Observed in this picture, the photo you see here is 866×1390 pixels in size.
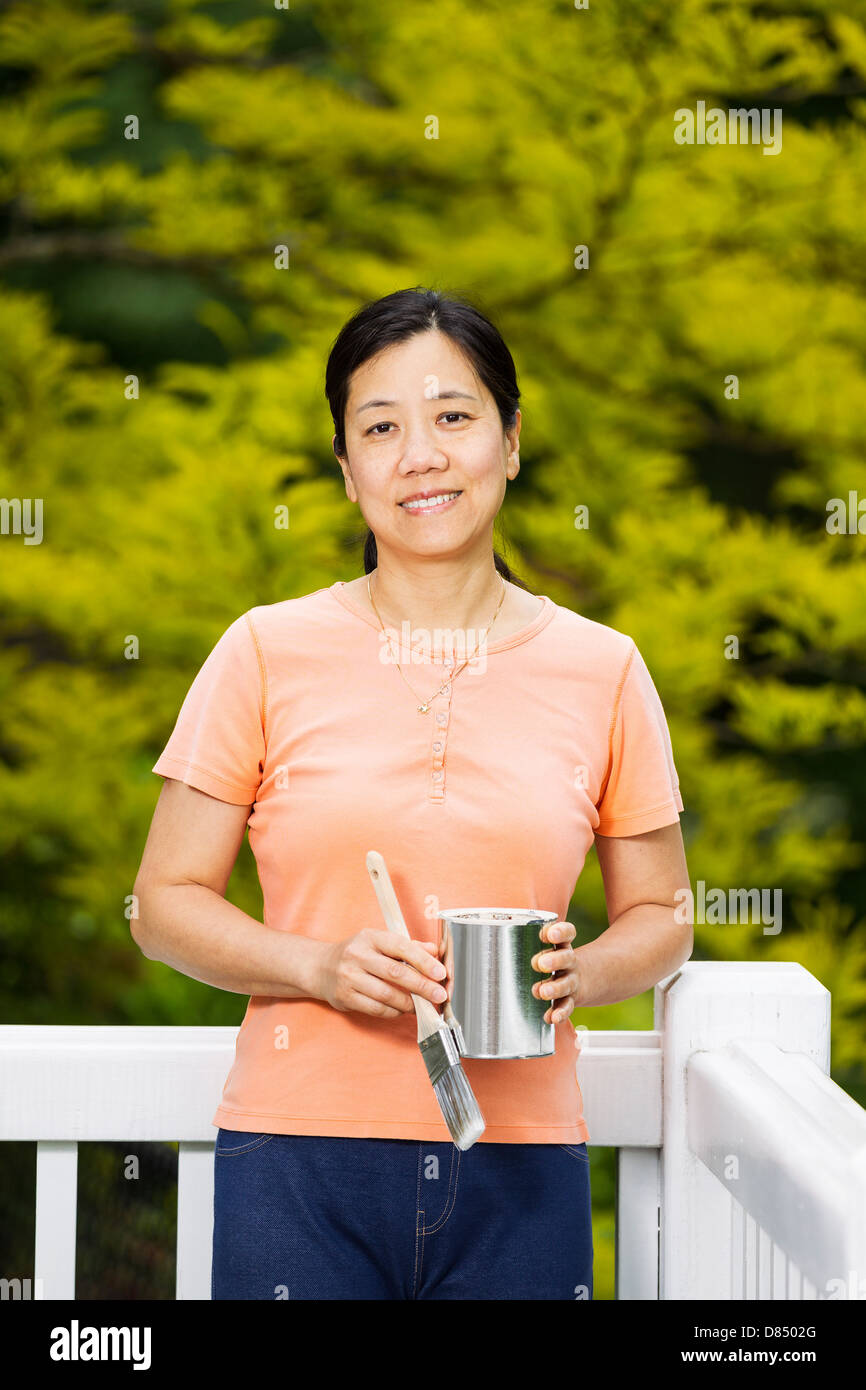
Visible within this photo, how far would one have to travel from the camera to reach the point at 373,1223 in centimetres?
108

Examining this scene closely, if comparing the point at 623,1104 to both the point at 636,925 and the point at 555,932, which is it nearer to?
the point at 636,925

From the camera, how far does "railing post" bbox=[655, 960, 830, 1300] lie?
117cm

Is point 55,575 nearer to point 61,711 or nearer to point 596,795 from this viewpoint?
point 61,711

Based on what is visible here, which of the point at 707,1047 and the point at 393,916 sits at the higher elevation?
the point at 393,916

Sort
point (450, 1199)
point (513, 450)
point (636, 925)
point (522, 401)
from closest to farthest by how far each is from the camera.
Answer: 1. point (450, 1199)
2. point (636, 925)
3. point (513, 450)
4. point (522, 401)

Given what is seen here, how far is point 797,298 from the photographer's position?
2.77 metres

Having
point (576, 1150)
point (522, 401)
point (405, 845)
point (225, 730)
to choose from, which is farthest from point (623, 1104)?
point (522, 401)

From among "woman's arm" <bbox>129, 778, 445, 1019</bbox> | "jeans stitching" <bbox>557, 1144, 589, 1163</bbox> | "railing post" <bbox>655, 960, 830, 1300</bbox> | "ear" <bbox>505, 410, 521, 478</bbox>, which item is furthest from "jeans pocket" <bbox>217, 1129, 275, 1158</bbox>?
"ear" <bbox>505, 410, 521, 478</bbox>

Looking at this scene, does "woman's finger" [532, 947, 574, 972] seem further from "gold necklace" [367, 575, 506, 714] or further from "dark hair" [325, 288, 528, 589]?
"dark hair" [325, 288, 528, 589]

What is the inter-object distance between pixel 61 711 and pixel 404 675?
68.6 inches

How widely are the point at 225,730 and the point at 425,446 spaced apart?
282 millimetres

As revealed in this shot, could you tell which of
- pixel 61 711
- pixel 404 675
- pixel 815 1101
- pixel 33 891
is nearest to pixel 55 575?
pixel 61 711

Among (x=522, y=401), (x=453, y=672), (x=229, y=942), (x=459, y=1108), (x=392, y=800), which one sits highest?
(x=522, y=401)

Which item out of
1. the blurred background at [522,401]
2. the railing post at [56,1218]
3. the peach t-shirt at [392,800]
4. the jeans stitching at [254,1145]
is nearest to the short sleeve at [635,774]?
the peach t-shirt at [392,800]
